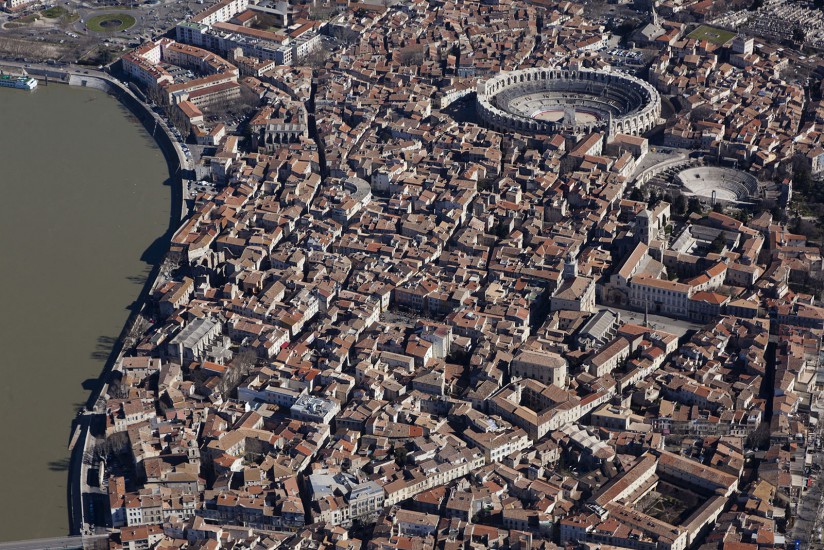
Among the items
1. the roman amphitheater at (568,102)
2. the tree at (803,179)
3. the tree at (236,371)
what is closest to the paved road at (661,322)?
the tree at (803,179)

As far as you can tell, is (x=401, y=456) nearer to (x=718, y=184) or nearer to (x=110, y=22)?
(x=718, y=184)

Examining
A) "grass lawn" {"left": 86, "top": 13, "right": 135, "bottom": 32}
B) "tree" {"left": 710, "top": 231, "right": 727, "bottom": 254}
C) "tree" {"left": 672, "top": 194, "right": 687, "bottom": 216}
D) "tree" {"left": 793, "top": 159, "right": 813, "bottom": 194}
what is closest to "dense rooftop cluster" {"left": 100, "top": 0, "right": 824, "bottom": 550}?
"tree" {"left": 672, "top": 194, "right": 687, "bottom": 216}

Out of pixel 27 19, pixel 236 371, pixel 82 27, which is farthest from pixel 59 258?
pixel 27 19

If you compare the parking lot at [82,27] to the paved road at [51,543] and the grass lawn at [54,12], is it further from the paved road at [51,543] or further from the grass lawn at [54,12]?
the paved road at [51,543]

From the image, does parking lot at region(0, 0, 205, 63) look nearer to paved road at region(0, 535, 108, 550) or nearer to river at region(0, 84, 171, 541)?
river at region(0, 84, 171, 541)

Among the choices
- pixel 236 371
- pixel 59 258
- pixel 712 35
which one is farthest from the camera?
pixel 712 35

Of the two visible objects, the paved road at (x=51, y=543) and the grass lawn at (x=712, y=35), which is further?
the grass lawn at (x=712, y=35)

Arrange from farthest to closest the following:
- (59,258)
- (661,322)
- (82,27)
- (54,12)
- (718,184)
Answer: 1. (54,12)
2. (82,27)
3. (718,184)
4. (59,258)
5. (661,322)
